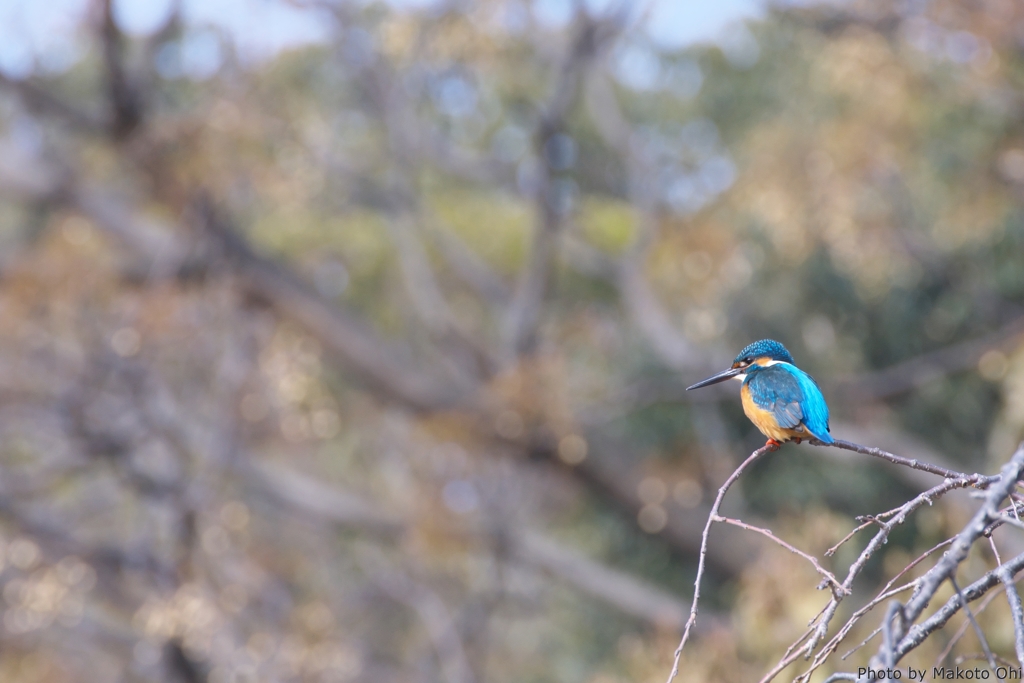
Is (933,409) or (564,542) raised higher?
(564,542)

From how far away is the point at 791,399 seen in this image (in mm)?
2186

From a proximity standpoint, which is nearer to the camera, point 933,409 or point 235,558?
point 933,409

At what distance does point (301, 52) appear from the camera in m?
10.6

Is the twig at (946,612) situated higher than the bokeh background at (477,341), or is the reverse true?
the bokeh background at (477,341)

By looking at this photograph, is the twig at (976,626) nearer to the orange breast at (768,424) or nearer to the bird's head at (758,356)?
the orange breast at (768,424)

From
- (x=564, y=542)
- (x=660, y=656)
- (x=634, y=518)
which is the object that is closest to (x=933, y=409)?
(x=634, y=518)

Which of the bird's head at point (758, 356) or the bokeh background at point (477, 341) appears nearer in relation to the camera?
the bird's head at point (758, 356)

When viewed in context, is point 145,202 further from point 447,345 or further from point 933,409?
point 933,409

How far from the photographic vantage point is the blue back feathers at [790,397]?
2172 mm

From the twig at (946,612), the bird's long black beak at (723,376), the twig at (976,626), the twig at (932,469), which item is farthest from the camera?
the bird's long black beak at (723,376)

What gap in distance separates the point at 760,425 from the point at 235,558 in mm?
7380

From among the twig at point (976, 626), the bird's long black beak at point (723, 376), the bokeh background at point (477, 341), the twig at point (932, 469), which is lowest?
the twig at point (976, 626)

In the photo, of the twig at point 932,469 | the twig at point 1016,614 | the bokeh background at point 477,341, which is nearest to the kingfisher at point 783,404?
the twig at point 932,469

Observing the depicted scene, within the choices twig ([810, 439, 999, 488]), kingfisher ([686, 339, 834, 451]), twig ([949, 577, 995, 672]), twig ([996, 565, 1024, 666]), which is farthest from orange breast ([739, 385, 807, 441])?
twig ([949, 577, 995, 672])
